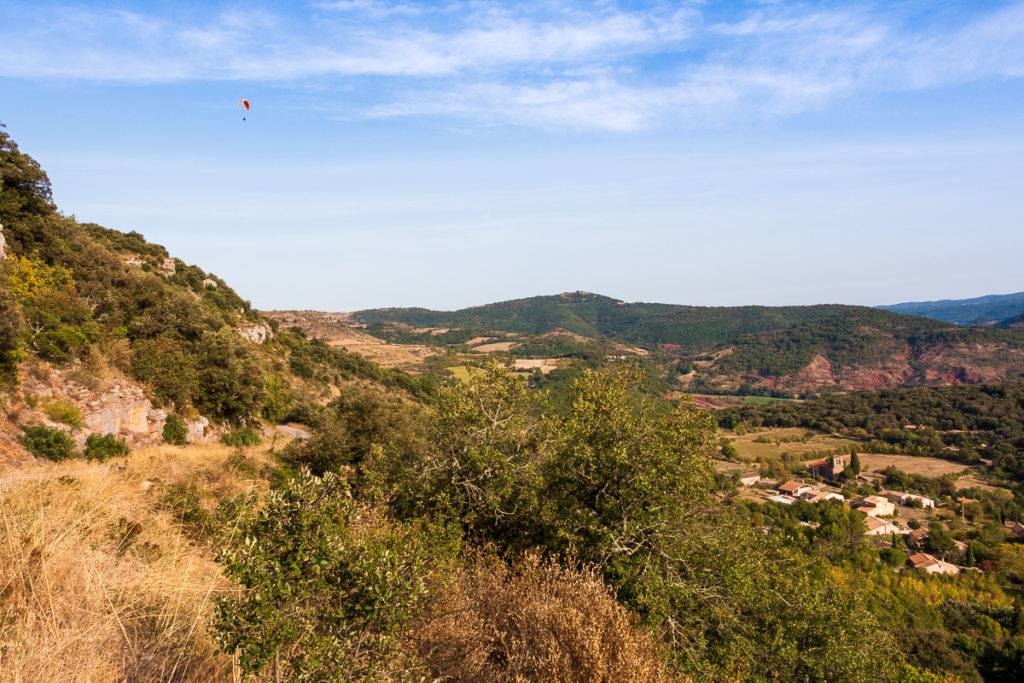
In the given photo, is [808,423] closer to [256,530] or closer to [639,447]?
[639,447]

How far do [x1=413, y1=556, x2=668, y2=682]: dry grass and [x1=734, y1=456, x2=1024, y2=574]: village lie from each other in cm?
4079

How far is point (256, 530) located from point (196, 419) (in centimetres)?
2194

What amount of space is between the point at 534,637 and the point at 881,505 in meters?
76.7

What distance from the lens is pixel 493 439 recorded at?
39.7ft

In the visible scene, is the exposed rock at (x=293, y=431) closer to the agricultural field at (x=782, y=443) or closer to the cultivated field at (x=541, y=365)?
the agricultural field at (x=782, y=443)

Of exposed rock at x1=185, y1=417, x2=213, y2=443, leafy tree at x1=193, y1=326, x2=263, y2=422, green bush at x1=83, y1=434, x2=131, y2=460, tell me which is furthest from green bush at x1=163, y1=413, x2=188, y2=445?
leafy tree at x1=193, y1=326, x2=263, y2=422

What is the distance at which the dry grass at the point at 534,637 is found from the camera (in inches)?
215

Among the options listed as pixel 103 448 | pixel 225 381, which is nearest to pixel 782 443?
pixel 225 381

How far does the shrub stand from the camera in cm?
1591

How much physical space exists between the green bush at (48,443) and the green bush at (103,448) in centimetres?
60

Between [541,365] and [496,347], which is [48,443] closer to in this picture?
[541,365]


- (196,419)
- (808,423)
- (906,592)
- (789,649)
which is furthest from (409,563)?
(808,423)

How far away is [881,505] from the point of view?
205 feet

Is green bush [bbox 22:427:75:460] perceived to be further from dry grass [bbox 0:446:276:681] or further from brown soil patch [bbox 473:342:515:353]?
brown soil patch [bbox 473:342:515:353]
